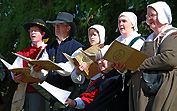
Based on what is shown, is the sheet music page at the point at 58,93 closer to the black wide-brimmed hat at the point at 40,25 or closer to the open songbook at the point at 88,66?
the open songbook at the point at 88,66

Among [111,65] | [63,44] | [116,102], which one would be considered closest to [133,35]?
[111,65]

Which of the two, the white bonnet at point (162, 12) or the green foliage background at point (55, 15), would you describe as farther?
the green foliage background at point (55, 15)

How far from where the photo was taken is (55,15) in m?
8.30

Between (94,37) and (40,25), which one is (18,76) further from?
(94,37)

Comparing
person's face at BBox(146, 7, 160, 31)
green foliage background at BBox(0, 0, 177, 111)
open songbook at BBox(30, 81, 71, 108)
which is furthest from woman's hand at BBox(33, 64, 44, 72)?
green foliage background at BBox(0, 0, 177, 111)

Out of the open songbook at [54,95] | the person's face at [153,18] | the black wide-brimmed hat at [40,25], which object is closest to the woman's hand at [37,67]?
the open songbook at [54,95]

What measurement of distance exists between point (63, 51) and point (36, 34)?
83cm

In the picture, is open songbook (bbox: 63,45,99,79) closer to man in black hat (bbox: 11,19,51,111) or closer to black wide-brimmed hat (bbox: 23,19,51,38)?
man in black hat (bbox: 11,19,51,111)

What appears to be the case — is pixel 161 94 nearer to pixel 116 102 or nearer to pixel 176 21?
pixel 116 102

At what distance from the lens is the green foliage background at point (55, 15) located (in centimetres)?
679

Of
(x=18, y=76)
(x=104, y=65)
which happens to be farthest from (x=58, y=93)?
(x=18, y=76)

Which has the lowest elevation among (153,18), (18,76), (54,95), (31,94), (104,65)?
(31,94)

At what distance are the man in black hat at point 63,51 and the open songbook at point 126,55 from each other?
5.04ft

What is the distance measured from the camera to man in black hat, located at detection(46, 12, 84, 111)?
5138mm
